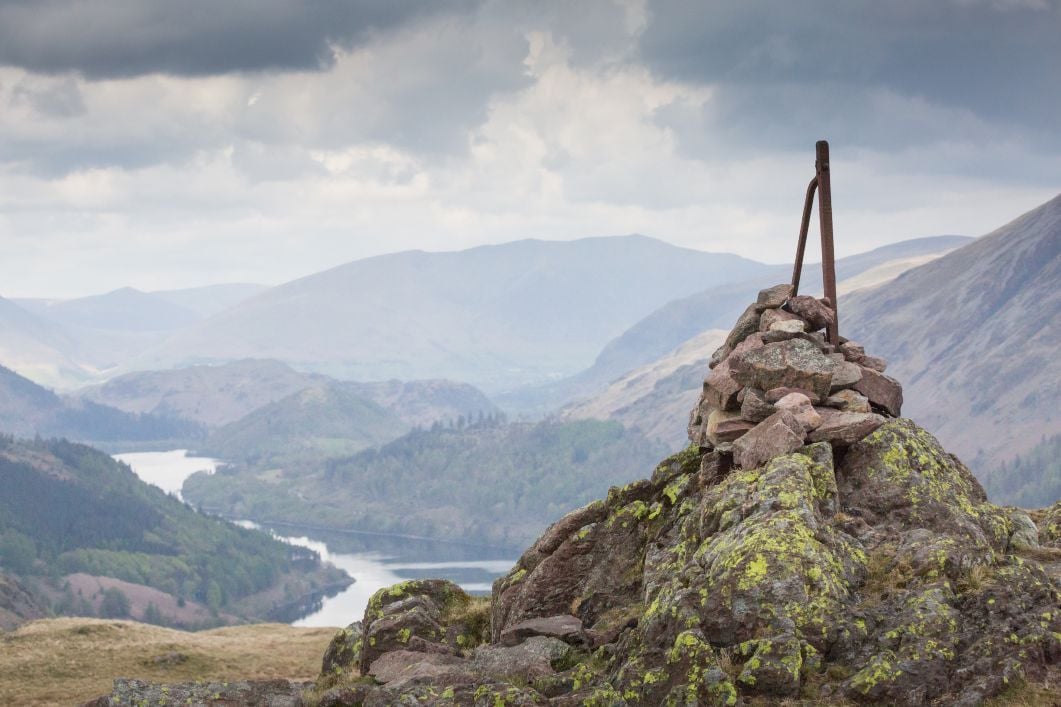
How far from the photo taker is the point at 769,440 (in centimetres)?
3706

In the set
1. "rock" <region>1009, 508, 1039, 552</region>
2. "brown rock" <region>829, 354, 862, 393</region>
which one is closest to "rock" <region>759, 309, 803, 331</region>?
"brown rock" <region>829, 354, 862, 393</region>

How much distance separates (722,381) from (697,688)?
51.8 feet

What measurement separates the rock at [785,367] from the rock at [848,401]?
0.46 m

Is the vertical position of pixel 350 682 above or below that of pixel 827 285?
below

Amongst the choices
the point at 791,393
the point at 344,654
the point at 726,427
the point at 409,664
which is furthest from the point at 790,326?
the point at 344,654

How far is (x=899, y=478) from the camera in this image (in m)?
36.0

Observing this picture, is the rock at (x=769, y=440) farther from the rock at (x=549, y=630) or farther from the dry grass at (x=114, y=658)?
the dry grass at (x=114, y=658)

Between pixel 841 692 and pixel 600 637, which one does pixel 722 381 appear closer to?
pixel 600 637

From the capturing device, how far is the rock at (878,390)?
135 ft

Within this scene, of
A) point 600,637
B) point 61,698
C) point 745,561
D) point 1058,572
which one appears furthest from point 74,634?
point 1058,572

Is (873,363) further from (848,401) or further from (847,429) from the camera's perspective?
(847,429)

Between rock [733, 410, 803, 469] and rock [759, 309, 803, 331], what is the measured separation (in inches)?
255

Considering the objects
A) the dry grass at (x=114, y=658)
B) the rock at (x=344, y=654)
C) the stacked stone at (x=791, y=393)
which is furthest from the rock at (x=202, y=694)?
the dry grass at (x=114, y=658)

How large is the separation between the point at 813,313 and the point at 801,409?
653 centimetres
